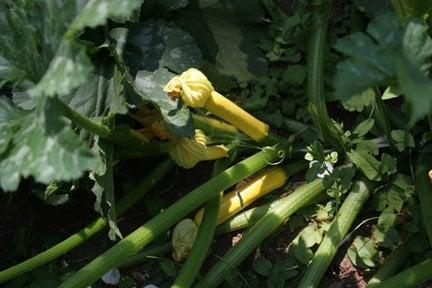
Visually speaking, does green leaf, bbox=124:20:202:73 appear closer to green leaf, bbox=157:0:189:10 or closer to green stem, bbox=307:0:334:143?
green leaf, bbox=157:0:189:10

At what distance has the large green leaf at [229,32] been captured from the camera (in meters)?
2.98

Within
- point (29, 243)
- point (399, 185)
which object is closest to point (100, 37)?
point (29, 243)

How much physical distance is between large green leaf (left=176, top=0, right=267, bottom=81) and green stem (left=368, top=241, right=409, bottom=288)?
0.90 meters

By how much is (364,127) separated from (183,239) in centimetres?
74

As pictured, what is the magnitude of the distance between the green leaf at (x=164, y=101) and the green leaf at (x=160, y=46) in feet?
0.19

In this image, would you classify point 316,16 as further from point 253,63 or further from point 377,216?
point 377,216

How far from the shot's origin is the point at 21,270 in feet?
8.23

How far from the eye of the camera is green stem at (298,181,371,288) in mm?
2561

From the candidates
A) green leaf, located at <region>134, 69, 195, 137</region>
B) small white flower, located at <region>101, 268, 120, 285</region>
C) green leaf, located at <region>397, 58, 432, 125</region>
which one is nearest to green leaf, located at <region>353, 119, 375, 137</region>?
green leaf, located at <region>134, 69, 195, 137</region>

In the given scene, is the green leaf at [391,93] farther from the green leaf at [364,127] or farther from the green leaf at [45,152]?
the green leaf at [45,152]

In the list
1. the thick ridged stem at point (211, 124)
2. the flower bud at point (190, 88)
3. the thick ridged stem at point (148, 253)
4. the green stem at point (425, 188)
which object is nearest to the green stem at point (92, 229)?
the thick ridged stem at point (148, 253)

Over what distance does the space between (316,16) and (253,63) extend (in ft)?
1.10

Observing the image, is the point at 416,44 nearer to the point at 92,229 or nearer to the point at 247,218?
the point at 247,218

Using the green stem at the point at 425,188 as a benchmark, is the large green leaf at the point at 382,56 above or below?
above
